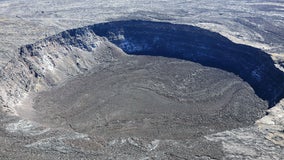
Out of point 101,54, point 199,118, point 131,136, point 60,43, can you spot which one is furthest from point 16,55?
point 199,118

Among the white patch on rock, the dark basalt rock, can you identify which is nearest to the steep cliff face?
the dark basalt rock

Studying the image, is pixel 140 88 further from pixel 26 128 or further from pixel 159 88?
pixel 26 128

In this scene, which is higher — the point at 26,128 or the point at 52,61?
the point at 52,61

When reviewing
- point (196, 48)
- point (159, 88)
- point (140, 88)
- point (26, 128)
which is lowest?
point (26, 128)

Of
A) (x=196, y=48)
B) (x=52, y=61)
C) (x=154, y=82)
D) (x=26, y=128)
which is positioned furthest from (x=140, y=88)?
(x=26, y=128)

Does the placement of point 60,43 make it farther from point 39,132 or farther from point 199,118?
point 199,118

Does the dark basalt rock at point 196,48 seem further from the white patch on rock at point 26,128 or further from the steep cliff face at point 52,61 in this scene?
the white patch on rock at point 26,128
